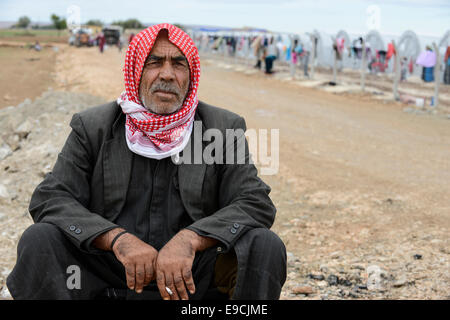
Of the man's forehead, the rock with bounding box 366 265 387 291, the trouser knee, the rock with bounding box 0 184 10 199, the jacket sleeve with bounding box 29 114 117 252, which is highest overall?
the man's forehead

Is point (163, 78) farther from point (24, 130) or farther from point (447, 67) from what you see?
point (447, 67)

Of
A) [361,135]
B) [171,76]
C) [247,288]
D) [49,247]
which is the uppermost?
[171,76]

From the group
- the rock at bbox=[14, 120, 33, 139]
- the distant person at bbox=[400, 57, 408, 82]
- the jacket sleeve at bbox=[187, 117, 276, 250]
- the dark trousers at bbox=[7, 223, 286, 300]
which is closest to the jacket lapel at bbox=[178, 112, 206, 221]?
the jacket sleeve at bbox=[187, 117, 276, 250]

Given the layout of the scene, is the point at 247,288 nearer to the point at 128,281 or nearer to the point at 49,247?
the point at 128,281

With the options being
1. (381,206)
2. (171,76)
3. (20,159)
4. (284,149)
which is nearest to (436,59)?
(284,149)

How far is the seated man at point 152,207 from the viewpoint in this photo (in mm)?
2070

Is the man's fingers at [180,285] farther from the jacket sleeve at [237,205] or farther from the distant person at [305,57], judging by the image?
the distant person at [305,57]

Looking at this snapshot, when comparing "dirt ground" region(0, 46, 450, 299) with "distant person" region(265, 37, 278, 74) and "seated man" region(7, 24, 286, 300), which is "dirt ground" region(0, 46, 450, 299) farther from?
"distant person" region(265, 37, 278, 74)

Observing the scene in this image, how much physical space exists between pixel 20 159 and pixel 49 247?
4.87 metres

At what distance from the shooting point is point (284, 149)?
7949 mm

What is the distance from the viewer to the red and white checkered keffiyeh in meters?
2.35

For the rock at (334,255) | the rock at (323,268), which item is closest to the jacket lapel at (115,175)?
the rock at (323,268)

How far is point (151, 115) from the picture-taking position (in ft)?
7.81

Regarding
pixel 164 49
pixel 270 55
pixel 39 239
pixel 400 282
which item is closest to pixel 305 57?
pixel 270 55
